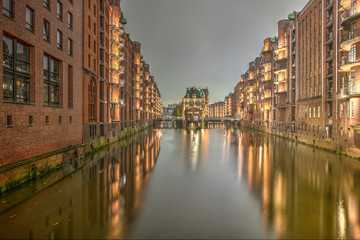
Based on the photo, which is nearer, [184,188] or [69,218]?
[69,218]

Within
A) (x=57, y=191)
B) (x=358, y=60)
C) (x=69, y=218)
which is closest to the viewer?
(x=69, y=218)

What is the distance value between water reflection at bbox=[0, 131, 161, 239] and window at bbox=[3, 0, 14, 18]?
12705 millimetres

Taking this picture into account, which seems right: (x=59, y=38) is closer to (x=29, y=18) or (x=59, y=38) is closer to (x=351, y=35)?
(x=29, y=18)

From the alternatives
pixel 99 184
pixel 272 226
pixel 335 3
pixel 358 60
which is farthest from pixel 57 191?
pixel 335 3

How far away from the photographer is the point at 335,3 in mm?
34094

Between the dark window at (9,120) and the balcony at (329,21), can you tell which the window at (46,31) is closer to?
the dark window at (9,120)

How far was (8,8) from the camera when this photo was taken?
666 inches

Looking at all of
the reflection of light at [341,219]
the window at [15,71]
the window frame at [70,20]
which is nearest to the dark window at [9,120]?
the window at [15,71]

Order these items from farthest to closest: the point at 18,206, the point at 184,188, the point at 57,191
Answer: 1. the point at 184,188
2. the point at 57,191
3. the point at 18,206

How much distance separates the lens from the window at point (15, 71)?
16.8 meters

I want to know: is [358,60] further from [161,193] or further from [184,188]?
[161,193]

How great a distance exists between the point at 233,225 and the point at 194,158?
66.4 ft

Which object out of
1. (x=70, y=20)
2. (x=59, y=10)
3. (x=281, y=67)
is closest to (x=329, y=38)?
(x=281, y=67)

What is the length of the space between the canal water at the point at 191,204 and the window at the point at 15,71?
23.1ft
